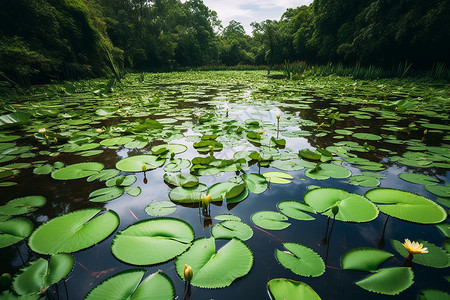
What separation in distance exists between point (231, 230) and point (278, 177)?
1.89 ft

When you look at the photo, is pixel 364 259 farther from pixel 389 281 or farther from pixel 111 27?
pixel 111 27

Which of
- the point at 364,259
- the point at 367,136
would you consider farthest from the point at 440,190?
the point at 367,136

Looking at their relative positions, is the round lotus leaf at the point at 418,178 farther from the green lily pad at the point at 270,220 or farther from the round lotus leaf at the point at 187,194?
the round lotus leaf at the point at 187,194

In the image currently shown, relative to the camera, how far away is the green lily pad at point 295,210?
955 millimetres

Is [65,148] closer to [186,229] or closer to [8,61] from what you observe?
[186,229]

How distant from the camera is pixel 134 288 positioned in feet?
2.04

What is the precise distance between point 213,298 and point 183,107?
3.41 m

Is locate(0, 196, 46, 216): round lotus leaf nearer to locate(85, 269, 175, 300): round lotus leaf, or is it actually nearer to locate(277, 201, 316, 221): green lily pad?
locate(85, 269, 175, 300): round lotus leaf

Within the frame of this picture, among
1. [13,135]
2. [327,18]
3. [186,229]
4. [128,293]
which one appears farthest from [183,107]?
[327,18]

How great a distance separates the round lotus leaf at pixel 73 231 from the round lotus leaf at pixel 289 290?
71 cm

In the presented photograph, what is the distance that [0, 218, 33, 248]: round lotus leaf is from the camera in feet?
2.64

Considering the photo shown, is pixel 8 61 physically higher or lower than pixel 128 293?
higher

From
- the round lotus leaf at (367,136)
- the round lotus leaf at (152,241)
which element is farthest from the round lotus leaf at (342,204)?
the round lotus leaf at (367,136)

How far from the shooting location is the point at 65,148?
1.80 m
